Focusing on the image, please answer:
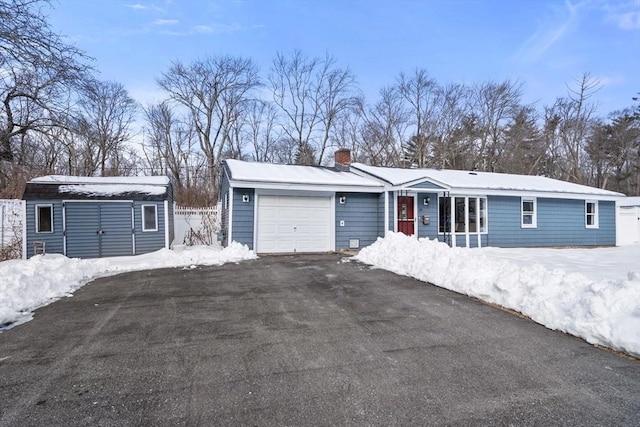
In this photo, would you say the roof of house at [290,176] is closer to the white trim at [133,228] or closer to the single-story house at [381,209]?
the single-story house at [381,209]

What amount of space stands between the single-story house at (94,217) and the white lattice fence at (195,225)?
2.78 metres

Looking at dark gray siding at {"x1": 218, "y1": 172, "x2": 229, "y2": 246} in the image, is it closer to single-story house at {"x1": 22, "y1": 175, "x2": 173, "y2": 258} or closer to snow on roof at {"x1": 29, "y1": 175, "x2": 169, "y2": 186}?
single-story house at {"x1": 22, "y1": 175, "x2": 173, "y2": 258}

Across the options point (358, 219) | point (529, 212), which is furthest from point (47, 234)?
point (529, 212)

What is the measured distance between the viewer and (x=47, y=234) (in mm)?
11969

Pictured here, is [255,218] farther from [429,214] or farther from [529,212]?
[529,212]

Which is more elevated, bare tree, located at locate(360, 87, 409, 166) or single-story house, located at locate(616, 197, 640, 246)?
bare tree, located at locate(360, 87, 409, 166)

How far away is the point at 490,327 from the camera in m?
4.59

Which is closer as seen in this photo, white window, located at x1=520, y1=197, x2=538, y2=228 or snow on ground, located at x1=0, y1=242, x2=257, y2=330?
snow on ground, located at x1=0, y1=242, x2=257, y2=330

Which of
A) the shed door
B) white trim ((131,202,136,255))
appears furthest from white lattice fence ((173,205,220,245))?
the shed door

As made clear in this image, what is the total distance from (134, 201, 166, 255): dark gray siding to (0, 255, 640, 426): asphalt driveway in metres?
7.14

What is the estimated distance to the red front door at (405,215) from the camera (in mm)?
13230

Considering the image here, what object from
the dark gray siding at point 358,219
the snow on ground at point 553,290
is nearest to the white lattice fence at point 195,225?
the dark gray siding at point 358,219

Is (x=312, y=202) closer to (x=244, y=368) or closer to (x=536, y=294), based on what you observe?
(x=536, y=294)

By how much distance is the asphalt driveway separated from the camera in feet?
8.58
